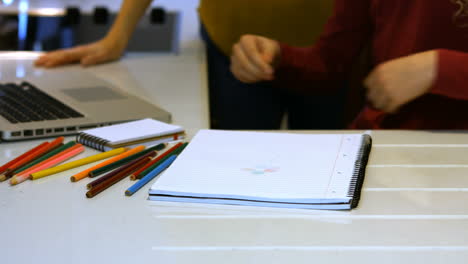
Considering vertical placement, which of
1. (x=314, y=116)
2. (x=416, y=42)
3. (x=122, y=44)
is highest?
(x=416, y=42)

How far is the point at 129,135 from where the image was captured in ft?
2.62

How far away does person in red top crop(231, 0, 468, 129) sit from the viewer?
90cm

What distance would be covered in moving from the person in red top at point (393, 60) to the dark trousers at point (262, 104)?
222 mm

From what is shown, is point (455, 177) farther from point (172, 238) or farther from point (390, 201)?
point (172, 238)

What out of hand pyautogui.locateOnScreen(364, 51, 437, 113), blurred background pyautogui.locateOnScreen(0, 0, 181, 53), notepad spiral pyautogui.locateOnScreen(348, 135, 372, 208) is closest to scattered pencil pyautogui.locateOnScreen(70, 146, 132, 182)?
notepad spiral pyautogui.locateOnScreen(348, 135, 372, 208)

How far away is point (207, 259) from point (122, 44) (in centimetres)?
104

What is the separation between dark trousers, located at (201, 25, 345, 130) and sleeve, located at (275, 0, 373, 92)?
22 centimetres

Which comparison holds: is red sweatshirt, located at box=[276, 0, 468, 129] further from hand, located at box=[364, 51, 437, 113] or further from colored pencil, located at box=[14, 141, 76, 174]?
colored pencil, located at box=[14, 141, 76, 174]

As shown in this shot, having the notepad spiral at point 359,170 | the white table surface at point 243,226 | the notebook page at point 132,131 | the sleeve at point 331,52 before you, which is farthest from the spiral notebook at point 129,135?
the sleeve at point 331,52

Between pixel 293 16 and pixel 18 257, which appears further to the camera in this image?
pixel 293 16

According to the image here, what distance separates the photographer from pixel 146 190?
642 mm

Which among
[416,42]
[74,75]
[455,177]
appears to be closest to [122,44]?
[74,75]

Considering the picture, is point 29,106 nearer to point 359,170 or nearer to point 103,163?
point 103,163

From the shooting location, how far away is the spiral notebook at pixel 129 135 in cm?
78
